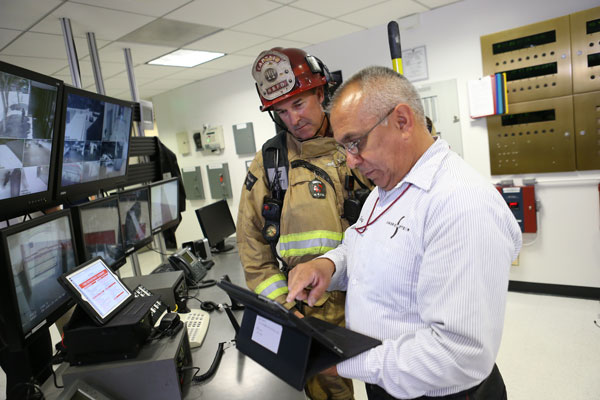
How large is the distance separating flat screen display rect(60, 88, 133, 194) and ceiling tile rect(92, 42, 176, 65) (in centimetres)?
215

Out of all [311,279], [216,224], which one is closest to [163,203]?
[216,224]

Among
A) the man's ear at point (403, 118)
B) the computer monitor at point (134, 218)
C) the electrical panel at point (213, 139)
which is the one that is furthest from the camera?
the electrical panel at point (213, 139)

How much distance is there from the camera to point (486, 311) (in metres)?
0.72

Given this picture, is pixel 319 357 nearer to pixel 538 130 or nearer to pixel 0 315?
pixel 0 315

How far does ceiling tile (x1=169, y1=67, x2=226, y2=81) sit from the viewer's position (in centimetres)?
509

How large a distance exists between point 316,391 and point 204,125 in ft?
16.7

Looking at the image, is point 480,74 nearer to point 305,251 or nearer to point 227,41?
point 227,41

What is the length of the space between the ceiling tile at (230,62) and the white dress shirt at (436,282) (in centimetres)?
420

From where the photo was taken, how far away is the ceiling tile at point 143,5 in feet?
8.73

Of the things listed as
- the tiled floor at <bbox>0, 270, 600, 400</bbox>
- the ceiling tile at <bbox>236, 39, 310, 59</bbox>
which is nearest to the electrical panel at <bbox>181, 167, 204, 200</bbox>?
the ceiling tile at <bbox>236, 39, 310, 59</bbox>

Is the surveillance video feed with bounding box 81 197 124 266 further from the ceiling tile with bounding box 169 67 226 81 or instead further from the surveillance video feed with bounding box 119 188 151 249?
the ceiling tile with bounding box 169 67 226 81

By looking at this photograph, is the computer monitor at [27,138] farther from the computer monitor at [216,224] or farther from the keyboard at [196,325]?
the computer monitor at [216,224]

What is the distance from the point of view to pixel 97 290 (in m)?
1.31

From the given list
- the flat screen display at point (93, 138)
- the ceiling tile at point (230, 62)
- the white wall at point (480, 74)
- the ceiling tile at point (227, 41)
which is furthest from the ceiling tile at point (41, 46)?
the white wall at point (480, 74)
